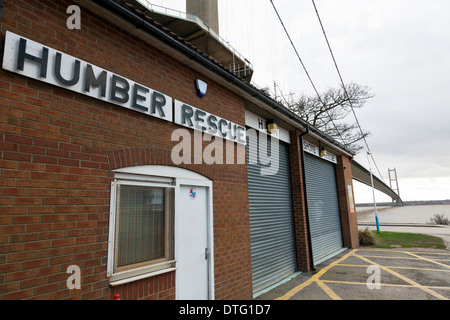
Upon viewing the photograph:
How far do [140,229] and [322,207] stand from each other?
27.2 ft

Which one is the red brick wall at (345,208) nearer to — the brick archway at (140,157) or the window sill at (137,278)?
the brick archway at (140,157)

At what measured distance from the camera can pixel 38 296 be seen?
2.46 meters

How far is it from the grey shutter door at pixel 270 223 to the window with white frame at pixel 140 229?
2569mm

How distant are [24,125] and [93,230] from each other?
1.28 meters

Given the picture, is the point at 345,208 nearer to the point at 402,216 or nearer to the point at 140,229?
the point at 140,229

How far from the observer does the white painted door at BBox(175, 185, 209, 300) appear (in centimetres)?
395

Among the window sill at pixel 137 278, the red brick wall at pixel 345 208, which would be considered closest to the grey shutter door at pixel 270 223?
the window sill at pixel 137 278

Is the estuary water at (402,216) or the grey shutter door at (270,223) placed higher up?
the grey shutter door at (270,223)

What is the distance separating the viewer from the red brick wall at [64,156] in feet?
7.89

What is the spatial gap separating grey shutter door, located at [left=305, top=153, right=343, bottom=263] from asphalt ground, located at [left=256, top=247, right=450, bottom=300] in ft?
2.31

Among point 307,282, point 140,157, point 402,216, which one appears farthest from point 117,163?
point 402,216

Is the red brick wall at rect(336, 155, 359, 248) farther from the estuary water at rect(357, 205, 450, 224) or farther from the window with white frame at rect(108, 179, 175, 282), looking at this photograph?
the estuary water at rect(357, 205, 450, 224)
